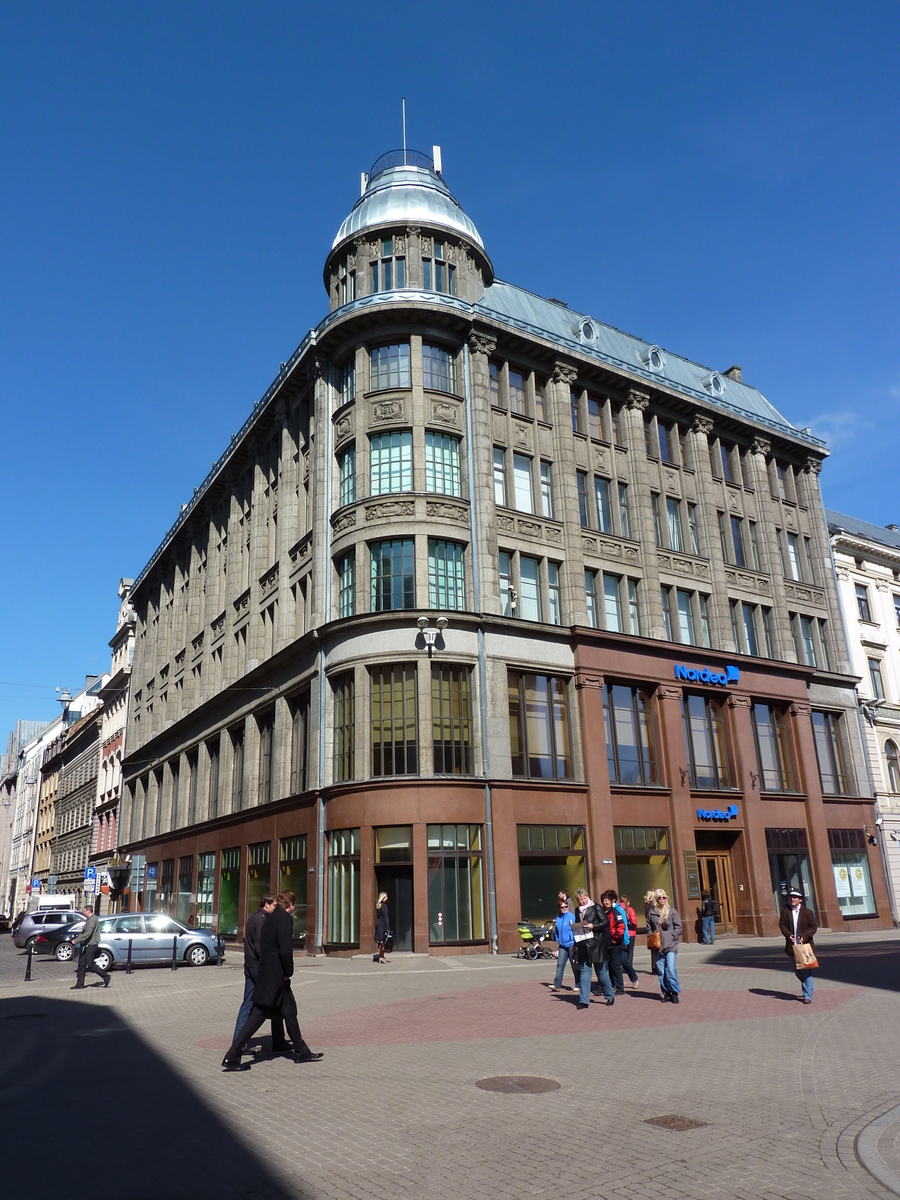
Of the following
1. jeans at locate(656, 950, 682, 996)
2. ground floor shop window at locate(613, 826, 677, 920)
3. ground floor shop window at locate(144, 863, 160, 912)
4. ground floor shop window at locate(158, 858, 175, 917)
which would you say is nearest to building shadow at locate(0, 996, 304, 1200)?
jeans at locate(656, 950, 682, 996)

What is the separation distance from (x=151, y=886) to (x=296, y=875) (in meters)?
24.2

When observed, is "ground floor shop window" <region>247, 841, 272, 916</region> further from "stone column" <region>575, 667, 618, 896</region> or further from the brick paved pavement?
the brick paved pavement

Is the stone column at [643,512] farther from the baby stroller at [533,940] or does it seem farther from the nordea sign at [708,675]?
the baby stroller at [533,940]

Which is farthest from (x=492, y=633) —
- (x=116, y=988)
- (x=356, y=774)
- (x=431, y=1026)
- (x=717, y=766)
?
(x=431, y=1026)

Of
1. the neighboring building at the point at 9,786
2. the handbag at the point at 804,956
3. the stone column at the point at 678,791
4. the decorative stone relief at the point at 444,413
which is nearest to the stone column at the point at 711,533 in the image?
the stone column at the point at 678,791

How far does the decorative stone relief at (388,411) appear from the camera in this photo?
32938 millimetres

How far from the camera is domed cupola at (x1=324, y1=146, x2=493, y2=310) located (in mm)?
35125

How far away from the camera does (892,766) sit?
45.4 meters

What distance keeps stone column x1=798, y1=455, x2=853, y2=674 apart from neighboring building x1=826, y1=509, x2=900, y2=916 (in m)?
1.33

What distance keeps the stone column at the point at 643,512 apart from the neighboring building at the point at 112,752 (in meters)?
44.6

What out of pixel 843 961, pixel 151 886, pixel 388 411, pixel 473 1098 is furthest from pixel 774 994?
pixel 151 886

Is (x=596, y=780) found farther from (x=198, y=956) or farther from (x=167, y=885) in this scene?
(x=167, y=885)

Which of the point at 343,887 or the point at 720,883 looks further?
the point at 720,883


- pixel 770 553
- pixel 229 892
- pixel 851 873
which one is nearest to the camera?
pixel 851 873
